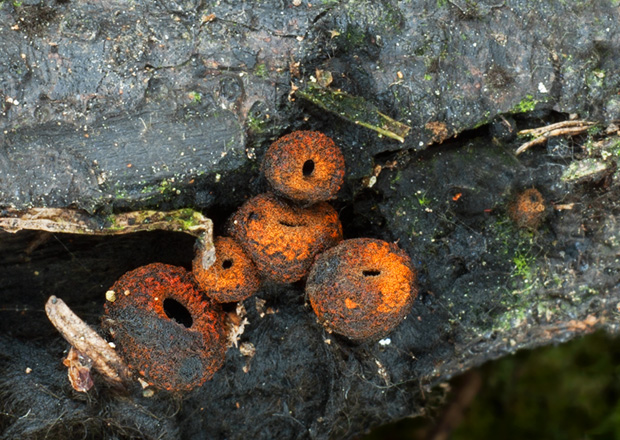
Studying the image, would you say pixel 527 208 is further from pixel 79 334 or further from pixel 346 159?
pixel 79 334

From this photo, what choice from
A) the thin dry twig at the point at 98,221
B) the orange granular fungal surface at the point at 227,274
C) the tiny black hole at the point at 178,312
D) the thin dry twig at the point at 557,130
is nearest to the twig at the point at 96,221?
the thin dry twig at the point at 98,221

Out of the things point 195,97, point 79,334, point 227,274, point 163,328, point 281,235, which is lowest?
point 79,334

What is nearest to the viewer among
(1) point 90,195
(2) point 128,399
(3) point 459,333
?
(1) point 90,195

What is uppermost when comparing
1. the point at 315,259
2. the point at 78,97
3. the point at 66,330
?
the point at 78,97

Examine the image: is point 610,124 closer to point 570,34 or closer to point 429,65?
point 570,34

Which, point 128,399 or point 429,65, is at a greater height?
point 429,65

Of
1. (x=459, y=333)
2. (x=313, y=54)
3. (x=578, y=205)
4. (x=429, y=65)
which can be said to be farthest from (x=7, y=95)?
(x=578, y=205)

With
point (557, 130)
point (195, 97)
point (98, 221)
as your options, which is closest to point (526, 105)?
point (557, 130)
